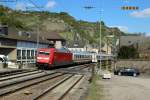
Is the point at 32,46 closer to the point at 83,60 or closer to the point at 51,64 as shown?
the point at 83,60

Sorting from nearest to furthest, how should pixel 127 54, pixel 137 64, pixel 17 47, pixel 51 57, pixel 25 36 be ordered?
pixel 51 57 → pixel 17 47 → pixel 25 36 → pixel 137 64 → pixel 127 54

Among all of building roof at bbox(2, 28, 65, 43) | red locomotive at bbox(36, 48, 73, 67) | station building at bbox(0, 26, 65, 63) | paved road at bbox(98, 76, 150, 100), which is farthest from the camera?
building roof at bbox(2, 28, 65, 43)

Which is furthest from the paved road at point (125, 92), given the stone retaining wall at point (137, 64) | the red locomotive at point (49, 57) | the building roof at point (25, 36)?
the stone retaining wall at point (137, 64)

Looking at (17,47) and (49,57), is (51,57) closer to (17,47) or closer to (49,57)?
(49,57)

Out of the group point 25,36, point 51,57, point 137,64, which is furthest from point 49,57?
point 137,64

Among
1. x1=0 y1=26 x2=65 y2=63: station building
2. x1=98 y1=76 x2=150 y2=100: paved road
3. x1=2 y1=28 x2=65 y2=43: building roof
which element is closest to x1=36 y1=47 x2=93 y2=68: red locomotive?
x1=0 y1=26 x2=65 y2=63: station building

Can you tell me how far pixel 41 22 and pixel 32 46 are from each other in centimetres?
8932

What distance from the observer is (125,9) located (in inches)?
1347

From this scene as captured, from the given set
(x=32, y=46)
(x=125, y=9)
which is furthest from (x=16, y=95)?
(x=32, y=46)

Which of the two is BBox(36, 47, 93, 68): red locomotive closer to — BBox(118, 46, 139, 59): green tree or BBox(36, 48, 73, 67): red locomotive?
BBox(36, 48, 73, 67): red locomotive

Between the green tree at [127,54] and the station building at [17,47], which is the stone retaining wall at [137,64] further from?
the station building at [17,47]

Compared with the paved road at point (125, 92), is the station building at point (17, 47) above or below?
above

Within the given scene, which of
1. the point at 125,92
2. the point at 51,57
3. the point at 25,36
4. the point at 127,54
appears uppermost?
the point at 25,36

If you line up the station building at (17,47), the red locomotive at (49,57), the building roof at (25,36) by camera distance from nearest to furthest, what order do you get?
the red locomotive at (49,57) < the station building at (17,47) < the building roof at (25,36)
